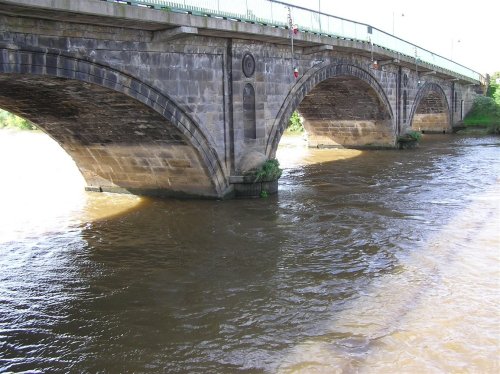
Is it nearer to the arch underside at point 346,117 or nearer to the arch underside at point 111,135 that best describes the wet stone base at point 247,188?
the arch underside at point 111,135

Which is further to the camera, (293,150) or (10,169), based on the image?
(293,150)

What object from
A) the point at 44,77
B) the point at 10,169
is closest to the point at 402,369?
the point at 44,77

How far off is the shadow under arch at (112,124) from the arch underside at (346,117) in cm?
1249

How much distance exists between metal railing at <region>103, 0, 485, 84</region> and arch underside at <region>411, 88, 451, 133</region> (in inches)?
469

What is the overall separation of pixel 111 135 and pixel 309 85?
26.3ft

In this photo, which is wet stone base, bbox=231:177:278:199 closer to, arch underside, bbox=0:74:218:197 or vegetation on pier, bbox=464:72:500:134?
arch underside, bbox=0:74:218:197

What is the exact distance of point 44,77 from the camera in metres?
11.4

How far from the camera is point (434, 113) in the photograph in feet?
147

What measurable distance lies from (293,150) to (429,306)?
80.5 ft

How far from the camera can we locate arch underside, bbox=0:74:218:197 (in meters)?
13.2

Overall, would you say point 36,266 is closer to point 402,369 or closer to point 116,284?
point 116,284

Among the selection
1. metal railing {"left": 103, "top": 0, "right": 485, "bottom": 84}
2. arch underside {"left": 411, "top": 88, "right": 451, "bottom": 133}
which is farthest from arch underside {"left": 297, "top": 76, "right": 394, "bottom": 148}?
arch underside {"left": 411, "top": 88, "right": 451, "bottom": 133}

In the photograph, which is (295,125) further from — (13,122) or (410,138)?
(13,122)

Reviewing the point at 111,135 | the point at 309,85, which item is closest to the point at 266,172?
the point at 111,135
